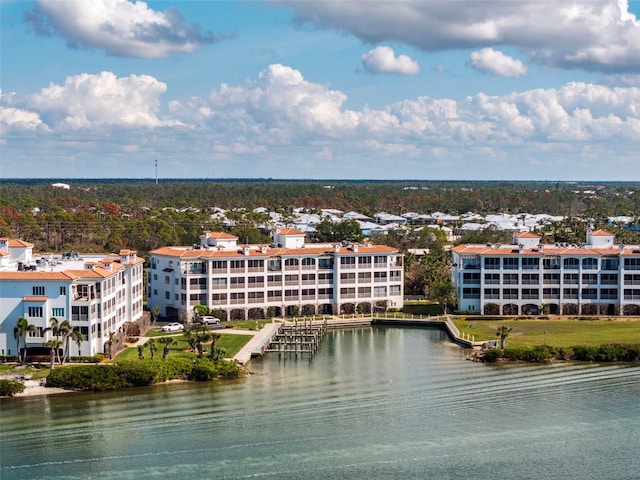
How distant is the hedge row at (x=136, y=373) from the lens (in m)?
48.9

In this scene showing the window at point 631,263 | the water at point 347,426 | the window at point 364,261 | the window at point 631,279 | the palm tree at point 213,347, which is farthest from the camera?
the window at point 364,261

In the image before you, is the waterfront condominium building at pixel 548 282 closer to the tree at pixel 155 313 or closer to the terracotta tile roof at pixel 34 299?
the tree at pixel 155 313

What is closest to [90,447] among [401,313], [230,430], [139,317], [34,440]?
[34,440]

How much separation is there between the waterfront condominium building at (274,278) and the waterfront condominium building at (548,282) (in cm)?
664

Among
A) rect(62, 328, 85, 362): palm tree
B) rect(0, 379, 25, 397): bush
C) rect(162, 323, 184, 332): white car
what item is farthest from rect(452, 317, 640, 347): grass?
rect(0, 379, 25, 397): bush

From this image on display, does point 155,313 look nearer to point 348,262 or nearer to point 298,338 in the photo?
point 298,338

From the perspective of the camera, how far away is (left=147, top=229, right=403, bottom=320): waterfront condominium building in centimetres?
7031

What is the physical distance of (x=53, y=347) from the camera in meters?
52.0

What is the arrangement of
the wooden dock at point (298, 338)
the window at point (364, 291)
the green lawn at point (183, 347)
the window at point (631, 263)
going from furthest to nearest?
the window at point (364, 291) < the window at point (631, 263) < the wooden dock at point (298, 338) < the green lawn at point (183, 347)

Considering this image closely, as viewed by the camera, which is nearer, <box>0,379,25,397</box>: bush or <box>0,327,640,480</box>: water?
<box>0,327,640,480</box>: water

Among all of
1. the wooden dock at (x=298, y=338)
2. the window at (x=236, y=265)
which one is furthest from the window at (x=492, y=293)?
the window at (x=236, y=265)

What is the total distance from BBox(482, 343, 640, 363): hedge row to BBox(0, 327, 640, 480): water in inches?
62.6

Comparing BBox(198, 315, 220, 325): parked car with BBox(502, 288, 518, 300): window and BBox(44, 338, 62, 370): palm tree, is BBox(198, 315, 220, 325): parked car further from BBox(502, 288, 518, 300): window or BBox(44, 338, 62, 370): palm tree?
BBox(502, 288, 518, 300): window

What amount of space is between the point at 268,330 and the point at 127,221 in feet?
205
